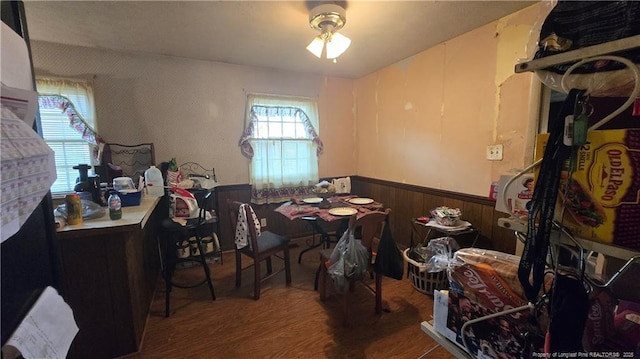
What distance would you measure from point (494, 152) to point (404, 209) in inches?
48.2

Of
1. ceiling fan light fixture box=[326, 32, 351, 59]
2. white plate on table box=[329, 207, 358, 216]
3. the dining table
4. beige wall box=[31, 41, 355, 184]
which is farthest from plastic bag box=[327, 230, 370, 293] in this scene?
beige wall box=[31, 41, 355, 184]

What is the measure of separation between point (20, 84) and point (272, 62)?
2826 mm

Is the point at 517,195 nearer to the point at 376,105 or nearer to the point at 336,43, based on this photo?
the point at 336,43

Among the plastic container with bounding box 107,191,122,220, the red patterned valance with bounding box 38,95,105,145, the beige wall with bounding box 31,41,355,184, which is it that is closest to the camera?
the plastic container with bounding box 107,191,122,220

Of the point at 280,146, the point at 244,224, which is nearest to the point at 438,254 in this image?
the point at 244,224

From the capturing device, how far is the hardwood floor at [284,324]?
1.65 meters

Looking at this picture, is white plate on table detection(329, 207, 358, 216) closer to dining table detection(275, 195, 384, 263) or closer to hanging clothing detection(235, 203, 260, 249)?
dining table detection(275, 195, 384, 263)

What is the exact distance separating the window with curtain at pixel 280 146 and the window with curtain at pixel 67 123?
5.09 feet

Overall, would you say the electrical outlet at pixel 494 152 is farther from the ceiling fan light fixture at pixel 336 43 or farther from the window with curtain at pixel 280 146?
the window with curtain at pixel 280 146

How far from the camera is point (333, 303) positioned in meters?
2.14

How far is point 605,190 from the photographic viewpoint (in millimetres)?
551

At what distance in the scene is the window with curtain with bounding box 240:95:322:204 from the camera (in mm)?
3270

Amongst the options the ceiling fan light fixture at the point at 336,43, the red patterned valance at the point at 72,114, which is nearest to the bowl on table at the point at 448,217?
the ceiling fan light fixture at the point at 336,43

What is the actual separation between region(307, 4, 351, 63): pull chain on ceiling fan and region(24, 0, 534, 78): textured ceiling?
0.08 m
